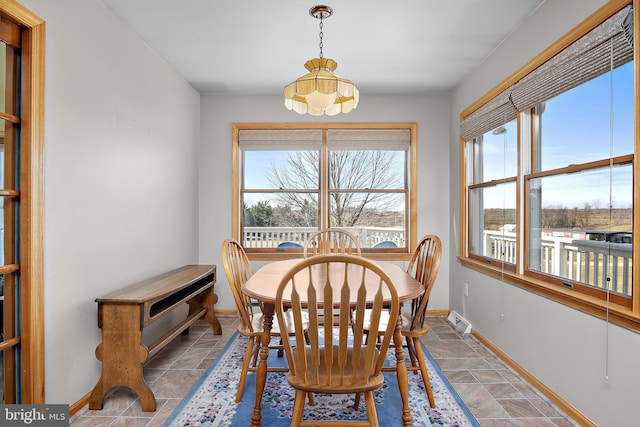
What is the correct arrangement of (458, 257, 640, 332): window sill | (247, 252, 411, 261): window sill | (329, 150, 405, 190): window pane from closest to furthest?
(458, 257, 640, 332): window sill, (247, 252, 411, 261): window sill, (329, 150, 405, 190): window pane

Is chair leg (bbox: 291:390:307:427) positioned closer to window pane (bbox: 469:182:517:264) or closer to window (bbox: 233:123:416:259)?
window pane (bbox: 469:182:517:264)

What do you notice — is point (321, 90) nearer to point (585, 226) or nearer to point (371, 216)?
point (585, 226)

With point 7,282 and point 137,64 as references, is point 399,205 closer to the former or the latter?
point 137,64

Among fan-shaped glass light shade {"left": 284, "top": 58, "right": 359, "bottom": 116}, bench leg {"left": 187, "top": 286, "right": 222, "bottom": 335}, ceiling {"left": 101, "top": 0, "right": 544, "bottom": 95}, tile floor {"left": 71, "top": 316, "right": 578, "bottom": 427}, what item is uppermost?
ceiling {"left": 101, "top": 0, "right": 544, "bottom": 95}

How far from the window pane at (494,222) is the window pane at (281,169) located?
1836 mm

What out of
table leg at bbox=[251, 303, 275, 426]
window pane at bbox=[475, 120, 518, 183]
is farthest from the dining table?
window pane at bbox=[475, 120, 518, 183]

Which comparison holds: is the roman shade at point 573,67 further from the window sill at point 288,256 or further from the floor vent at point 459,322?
the floor vent at point 459,322

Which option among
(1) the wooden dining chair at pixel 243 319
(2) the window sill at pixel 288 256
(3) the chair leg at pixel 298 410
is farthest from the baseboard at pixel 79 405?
(2) the window sill at pixel 288 256

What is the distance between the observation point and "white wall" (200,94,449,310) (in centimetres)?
423

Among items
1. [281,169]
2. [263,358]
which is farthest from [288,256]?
[263,358]

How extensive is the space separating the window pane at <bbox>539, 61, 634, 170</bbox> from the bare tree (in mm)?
1950

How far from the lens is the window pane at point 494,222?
9.55 ft

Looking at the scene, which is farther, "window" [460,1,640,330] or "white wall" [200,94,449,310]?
"white wall" [200,94,449,310]

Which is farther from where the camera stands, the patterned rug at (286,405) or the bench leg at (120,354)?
the bench leg at (120,354)
